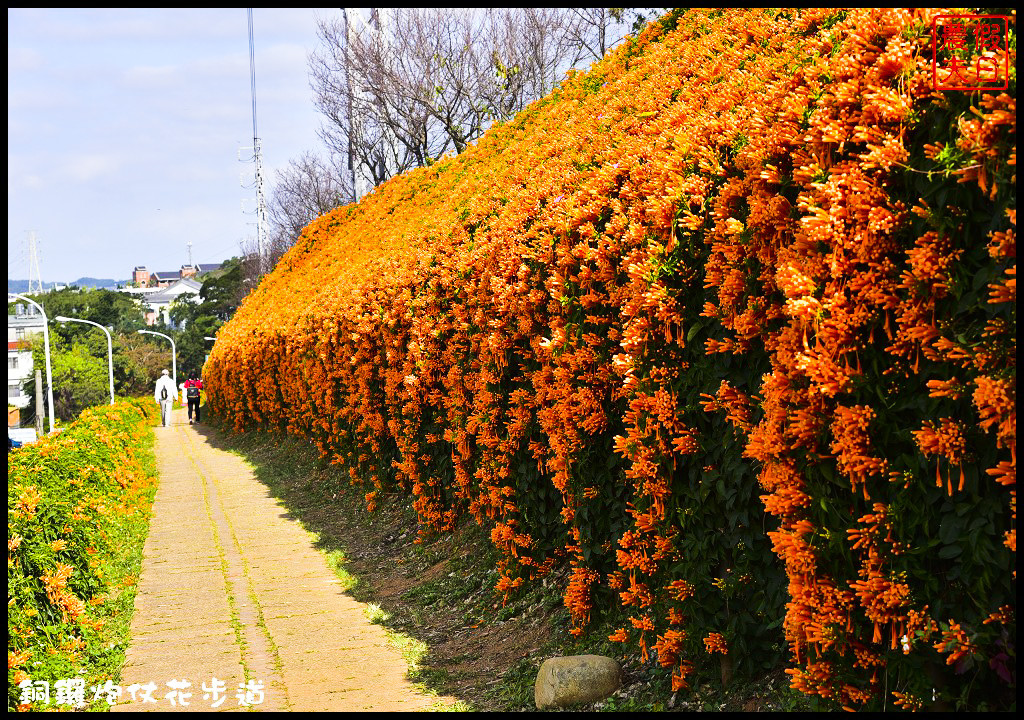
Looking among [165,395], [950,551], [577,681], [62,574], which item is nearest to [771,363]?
[950,551]

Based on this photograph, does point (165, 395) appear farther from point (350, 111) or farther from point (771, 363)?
point (771, 363)

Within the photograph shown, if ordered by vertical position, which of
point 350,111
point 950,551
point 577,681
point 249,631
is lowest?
point 249,631

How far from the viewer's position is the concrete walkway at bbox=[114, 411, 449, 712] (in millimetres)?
5051

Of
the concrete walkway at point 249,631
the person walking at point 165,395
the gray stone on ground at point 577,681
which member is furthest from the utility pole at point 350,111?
the gray stone on ground at point 577,681

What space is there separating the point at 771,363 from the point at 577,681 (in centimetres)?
199

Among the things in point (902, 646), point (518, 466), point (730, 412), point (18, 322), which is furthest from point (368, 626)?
point (18, 322)

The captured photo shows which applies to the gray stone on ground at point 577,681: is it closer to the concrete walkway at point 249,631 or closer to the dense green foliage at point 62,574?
the concrete walkway at point 249,631

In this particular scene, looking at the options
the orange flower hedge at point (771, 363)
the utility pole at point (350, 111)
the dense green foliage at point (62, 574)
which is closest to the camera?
the orange flower hedge at point (771, 363)

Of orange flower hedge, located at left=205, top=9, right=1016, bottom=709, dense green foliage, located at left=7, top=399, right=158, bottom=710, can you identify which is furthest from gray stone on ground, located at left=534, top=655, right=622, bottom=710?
dense green foliage, located at left=7, top=399, right=158, bottom=710

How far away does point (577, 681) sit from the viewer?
14.5ft

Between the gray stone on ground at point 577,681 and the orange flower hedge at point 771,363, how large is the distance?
0.61ft

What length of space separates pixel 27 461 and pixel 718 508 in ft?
16.3

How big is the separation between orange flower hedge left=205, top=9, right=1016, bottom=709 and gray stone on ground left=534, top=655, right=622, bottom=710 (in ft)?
0.61

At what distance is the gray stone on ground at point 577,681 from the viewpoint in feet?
14.4
